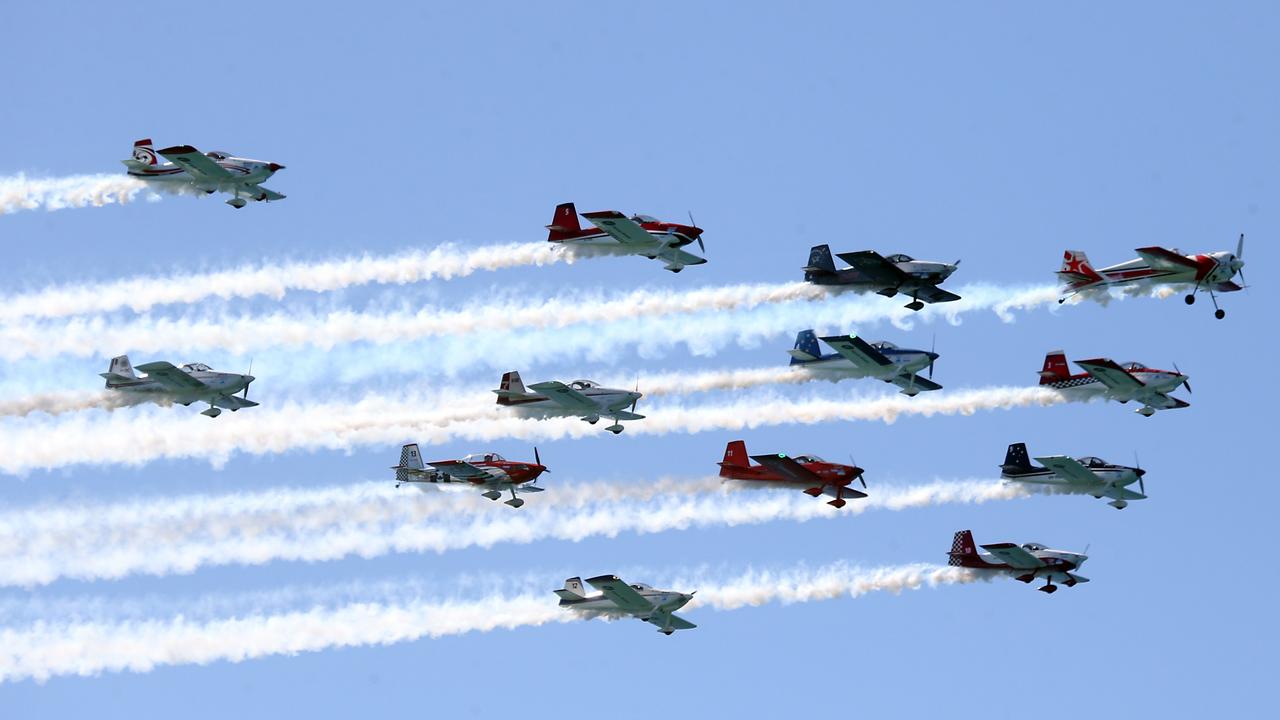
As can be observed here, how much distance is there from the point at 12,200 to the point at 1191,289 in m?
45.4

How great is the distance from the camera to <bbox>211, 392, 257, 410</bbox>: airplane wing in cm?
7700

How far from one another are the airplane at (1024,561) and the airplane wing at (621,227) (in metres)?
17.5

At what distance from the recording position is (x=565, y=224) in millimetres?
79125

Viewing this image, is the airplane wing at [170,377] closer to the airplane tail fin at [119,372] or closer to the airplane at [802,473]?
the airplane tail fin at [119,372]

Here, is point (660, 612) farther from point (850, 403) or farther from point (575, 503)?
point (850, 403)

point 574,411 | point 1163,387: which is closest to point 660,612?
point 574,411

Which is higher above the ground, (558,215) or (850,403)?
(558,215)

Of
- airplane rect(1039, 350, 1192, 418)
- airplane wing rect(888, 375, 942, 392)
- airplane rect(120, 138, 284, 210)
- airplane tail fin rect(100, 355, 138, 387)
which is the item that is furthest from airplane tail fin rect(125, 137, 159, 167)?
airplane rect(1039, 350, 1192, 418)

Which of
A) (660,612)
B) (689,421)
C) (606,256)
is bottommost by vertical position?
(660,612)

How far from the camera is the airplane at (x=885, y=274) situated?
7650 cm

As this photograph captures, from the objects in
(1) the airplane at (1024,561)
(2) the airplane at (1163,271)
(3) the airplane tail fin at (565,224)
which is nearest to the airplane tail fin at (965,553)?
(1) the airplane at (1024,561)

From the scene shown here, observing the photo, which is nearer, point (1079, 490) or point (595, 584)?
point (595, 584)

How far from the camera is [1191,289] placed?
7975 centimetres

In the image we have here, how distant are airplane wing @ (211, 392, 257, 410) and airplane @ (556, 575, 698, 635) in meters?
13.5
